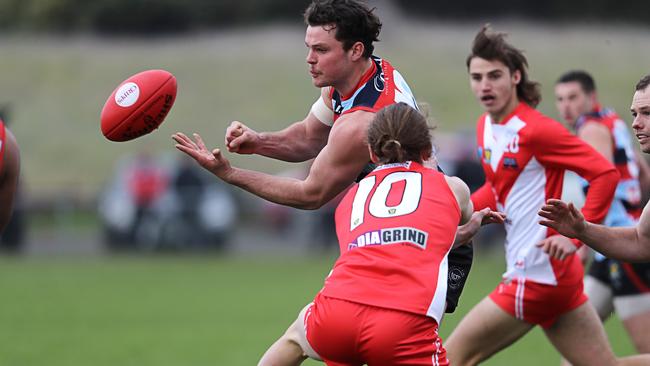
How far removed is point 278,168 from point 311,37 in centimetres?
2265

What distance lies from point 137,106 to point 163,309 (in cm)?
839

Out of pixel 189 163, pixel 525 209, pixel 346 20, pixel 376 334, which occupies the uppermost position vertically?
pixel 346 20

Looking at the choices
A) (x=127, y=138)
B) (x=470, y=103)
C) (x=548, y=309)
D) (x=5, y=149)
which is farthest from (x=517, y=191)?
(x=470, y=103)

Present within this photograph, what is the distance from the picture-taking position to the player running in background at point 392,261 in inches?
175

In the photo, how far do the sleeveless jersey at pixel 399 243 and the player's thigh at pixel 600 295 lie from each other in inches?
115

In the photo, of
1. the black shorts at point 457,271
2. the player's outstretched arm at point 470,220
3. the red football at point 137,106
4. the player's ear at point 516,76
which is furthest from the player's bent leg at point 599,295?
the red football at point 137,106

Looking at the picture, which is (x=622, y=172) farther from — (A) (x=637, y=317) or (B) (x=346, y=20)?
(B) (x=346, y=20)

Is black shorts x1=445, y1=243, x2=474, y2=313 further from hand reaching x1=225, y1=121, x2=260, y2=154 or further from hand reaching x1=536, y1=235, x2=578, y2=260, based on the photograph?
hand reaching x1=225, y1=121, x2=260, y2=154

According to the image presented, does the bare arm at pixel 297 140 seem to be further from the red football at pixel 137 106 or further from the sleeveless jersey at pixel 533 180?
the sleeveless jersey at pixel 533 180

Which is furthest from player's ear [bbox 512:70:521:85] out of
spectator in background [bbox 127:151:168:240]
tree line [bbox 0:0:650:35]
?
tree line [bbox 0:0:650:35]

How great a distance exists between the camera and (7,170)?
16.4 feet

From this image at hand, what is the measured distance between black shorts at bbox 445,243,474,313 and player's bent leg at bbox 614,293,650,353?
191 cm

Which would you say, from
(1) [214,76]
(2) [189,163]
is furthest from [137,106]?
(1) [214,76]

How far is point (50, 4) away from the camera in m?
33.2
